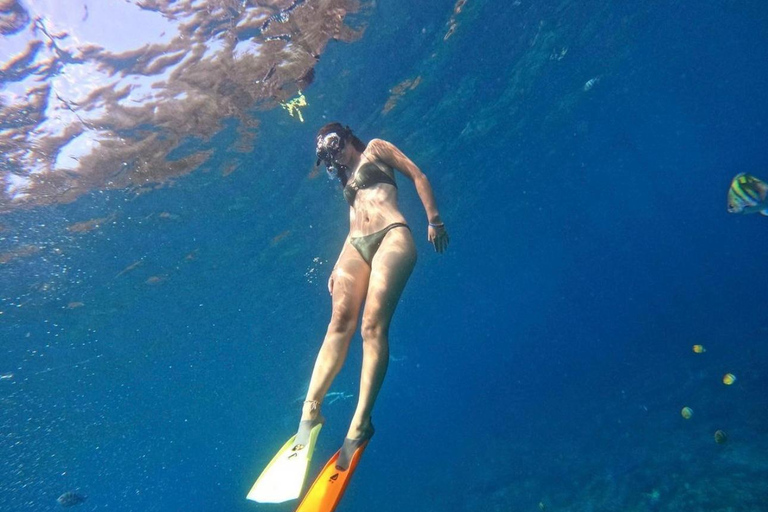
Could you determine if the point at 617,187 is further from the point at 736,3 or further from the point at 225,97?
the point at 225,97

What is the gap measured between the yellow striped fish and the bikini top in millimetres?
6837

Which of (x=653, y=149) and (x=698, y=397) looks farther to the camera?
(x=653, y=149)

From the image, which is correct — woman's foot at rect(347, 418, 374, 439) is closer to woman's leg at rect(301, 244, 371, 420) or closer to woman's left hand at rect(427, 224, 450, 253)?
woman's leg at rect(301, 244, 371, 420)

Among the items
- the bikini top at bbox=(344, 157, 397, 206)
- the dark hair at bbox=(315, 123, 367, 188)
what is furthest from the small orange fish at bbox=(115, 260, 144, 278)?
the bikini top at bbox=(344, 157, 397, 206)

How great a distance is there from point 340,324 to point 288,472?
1.38 metres

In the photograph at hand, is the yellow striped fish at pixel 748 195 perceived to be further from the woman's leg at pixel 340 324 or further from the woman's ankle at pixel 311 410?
the woman's ankle at pixel 311 410

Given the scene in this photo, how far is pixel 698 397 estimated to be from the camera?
1794 centimetres

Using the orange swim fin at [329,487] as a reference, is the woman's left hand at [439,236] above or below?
above

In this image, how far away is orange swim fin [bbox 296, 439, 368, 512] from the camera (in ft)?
10.7

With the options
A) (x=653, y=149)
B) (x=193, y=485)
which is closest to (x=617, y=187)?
(x=653, y=149)

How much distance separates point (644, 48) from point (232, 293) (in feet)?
92.5

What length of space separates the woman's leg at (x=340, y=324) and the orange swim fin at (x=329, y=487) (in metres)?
0.49

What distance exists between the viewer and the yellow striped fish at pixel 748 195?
7508 mm

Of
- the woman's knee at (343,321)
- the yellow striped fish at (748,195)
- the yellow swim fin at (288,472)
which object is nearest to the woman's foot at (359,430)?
the yellow swim fin at (288,472)
